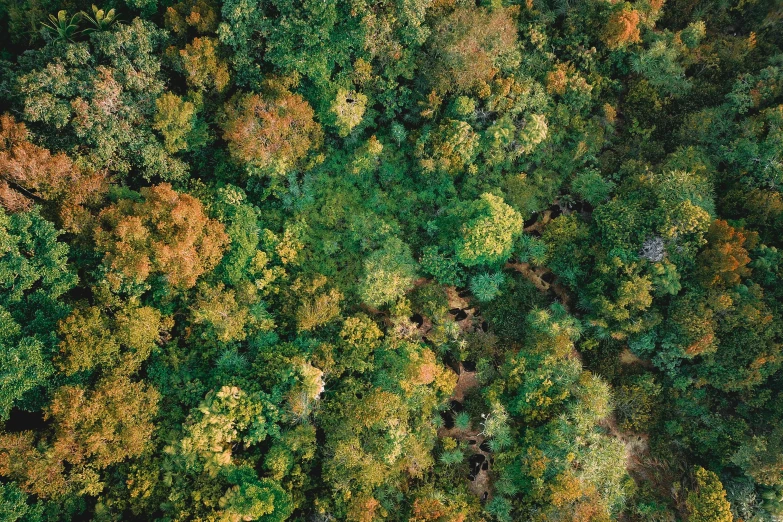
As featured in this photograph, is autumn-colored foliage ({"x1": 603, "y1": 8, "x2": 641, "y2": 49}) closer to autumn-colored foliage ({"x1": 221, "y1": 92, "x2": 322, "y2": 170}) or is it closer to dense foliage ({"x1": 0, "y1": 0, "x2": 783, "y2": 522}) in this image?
dense foliage ({"x1": 0, "y1": 0, "x2": 783, "y2": 522})

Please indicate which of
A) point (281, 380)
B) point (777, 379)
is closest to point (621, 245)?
point (777, 379)

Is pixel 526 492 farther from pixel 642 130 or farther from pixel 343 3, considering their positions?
pixel 343 3

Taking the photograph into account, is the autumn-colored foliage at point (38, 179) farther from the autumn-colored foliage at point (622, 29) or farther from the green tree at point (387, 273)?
the autumn-colored foliage at point (622, 29)

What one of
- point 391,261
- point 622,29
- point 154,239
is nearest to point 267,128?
point 154,239

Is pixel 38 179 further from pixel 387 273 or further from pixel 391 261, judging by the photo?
pixel 391 261

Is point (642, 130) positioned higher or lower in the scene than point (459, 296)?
higher

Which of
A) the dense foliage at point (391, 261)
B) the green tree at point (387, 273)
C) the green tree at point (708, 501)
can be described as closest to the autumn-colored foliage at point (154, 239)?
the dense foliage at point (391, 261)

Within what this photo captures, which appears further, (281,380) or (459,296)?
(459,296)

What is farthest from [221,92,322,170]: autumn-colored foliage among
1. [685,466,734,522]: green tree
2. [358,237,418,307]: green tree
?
[685,466,734,522]: green tree
